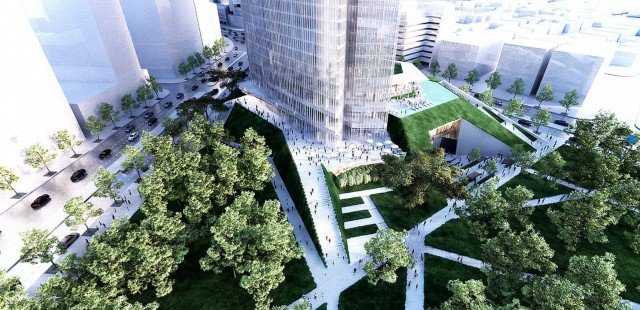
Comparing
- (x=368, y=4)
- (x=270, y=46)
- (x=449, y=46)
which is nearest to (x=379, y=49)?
(x=368, y=4)

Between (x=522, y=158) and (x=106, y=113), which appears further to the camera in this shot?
(x=106, y=113)

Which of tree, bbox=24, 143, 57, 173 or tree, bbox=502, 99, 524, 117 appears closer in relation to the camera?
tree, bbox=24, 143, 57, 173

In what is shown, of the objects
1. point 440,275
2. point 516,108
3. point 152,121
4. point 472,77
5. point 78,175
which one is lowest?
point 440,275

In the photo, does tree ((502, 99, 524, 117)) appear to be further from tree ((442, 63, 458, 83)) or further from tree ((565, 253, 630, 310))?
tree ((565, 253, 630, 310))

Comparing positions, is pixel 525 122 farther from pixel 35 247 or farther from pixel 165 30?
pixel 165 30

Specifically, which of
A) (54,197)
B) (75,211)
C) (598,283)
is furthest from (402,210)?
(54,197)

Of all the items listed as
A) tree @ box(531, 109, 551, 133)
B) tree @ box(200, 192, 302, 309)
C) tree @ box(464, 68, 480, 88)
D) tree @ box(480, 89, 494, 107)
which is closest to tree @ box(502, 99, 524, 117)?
tree @ box(531, 109, 551, 133)

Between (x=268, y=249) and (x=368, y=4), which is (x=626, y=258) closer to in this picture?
(x=268, y=249)
